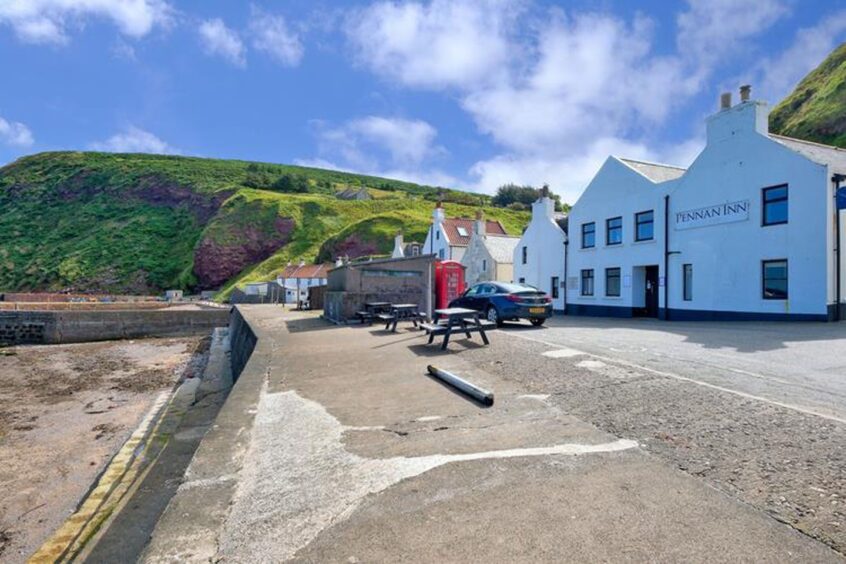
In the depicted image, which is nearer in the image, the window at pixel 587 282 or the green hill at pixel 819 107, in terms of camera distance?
the window at pixel 587 282

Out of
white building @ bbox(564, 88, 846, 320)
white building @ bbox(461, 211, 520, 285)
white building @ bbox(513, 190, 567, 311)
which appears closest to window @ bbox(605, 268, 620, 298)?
white building @ bbox(564, 88, 846, 320)

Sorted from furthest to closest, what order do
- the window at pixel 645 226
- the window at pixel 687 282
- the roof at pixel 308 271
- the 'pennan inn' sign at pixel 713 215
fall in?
the roof at pixel 308 271
the window at pixel 645 226
the window at pixel 687 282
the 'pennan inn' sign at pixel 713 215

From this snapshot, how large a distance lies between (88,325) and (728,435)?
3357 cm

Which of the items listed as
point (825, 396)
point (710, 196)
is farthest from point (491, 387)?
point (710, 196)

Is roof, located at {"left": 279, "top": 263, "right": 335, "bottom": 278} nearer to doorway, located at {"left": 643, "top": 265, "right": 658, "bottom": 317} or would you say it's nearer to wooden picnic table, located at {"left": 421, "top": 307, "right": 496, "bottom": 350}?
doorway, located at {"left": 643, "top": 265, "right": 658, "bottom": 317}

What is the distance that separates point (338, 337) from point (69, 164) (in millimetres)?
143871

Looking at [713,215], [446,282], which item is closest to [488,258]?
[446,282]

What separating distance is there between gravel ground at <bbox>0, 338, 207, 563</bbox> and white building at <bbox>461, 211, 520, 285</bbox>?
63.9 ft

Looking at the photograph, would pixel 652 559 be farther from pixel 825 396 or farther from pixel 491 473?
pixel 825 396

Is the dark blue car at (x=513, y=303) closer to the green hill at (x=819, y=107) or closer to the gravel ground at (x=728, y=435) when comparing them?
the gravel ground at (x=728, y=435)

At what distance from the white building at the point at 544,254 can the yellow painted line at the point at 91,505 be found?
871 inches

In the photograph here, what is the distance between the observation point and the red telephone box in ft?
63.5

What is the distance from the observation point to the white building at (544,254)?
26906mm

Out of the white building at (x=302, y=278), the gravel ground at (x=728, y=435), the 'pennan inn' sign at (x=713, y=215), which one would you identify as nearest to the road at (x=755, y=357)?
the gravel ground at (x=728, y=435)
